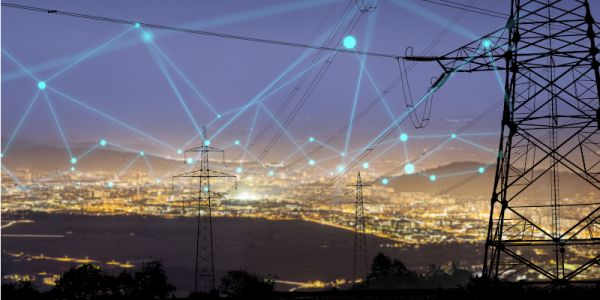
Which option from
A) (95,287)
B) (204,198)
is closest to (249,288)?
(95,287)

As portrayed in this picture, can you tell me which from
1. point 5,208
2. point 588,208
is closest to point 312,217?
point 588,208

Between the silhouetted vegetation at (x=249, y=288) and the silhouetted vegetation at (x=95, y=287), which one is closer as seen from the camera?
the silhouetted vegetation at (x=249, y=288)

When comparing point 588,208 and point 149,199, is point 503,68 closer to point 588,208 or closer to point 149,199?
point 588,208

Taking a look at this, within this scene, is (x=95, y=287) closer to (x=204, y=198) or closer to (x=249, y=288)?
(x=249, y=288)

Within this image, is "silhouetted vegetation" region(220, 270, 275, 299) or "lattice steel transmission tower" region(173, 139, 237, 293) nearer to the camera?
"silhouetted vegetation" region(220, 270, 275, 299)

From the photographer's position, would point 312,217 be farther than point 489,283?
Yes

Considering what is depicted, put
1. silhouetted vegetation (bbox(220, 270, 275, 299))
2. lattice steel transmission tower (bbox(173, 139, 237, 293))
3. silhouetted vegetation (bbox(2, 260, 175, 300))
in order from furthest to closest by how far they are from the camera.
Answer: lattice steel transmission tower (bbox(173, 139, 237, 293)), silhouetted vegetation (bbox(2, 260, 175, 300)), silhouetted vegetation (bbox(220, 270, 275, 299))

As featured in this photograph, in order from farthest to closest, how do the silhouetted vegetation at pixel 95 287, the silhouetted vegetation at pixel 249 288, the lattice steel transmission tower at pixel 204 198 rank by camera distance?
1. the lattice steel transmission tower at pixel 204 198
2. the silhouetted vegetation at pixel 95 287
3. the silhouetted vegetation at pixel 249 288

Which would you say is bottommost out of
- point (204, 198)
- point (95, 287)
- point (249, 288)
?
point (95, 287)

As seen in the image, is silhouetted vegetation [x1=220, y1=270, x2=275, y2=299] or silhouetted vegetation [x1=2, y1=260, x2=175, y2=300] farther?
silhouetted vegetation [x1=2, y1=260, x2=175, y2=300]

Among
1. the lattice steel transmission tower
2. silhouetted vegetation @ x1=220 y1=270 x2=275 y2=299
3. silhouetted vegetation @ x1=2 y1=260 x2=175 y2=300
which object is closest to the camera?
silhouetted vegetation @ x1=220 y1=270 x2=275 y2=299

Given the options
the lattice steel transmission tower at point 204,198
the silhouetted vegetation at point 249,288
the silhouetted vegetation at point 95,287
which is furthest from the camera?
the lattice steel transmission tower at point 204,198
